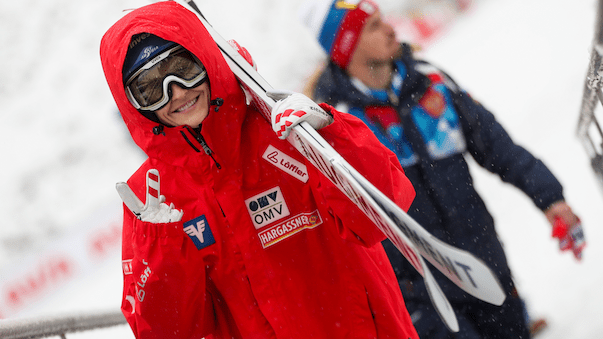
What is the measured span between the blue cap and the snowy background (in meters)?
2.32

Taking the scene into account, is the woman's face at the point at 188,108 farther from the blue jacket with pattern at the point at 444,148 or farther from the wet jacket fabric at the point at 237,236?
the blue jacket with pattern at the point at 444,148

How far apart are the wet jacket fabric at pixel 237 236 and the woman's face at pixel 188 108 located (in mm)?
28

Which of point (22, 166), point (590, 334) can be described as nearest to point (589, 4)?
point (590, 334)

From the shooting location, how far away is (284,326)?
1832 millimetres

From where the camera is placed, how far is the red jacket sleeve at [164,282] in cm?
183

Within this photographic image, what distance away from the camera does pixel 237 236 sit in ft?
6.02

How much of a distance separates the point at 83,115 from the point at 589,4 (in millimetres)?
6779

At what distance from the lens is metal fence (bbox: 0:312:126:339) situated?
2.05 metres

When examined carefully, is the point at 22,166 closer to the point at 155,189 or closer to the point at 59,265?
the point at 59,265

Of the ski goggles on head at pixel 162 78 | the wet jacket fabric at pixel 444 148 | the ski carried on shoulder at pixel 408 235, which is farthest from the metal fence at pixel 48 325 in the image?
the wet jacket fabric at pixel 444 148

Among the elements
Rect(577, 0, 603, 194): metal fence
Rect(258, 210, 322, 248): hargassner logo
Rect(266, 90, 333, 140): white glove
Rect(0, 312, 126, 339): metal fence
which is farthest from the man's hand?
Rect(0, 312, 126, 339): metal fence

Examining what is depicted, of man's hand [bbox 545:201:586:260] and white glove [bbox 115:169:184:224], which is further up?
white glove [bbox 115:169:184:224]

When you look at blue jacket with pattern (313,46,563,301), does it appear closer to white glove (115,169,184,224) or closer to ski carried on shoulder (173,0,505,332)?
ski carried on shoulder (173,0,505,332)

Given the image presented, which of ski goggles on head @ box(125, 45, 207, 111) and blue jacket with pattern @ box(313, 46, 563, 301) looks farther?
blue jacket with pattern @ box(313, 46, 563, 301)
